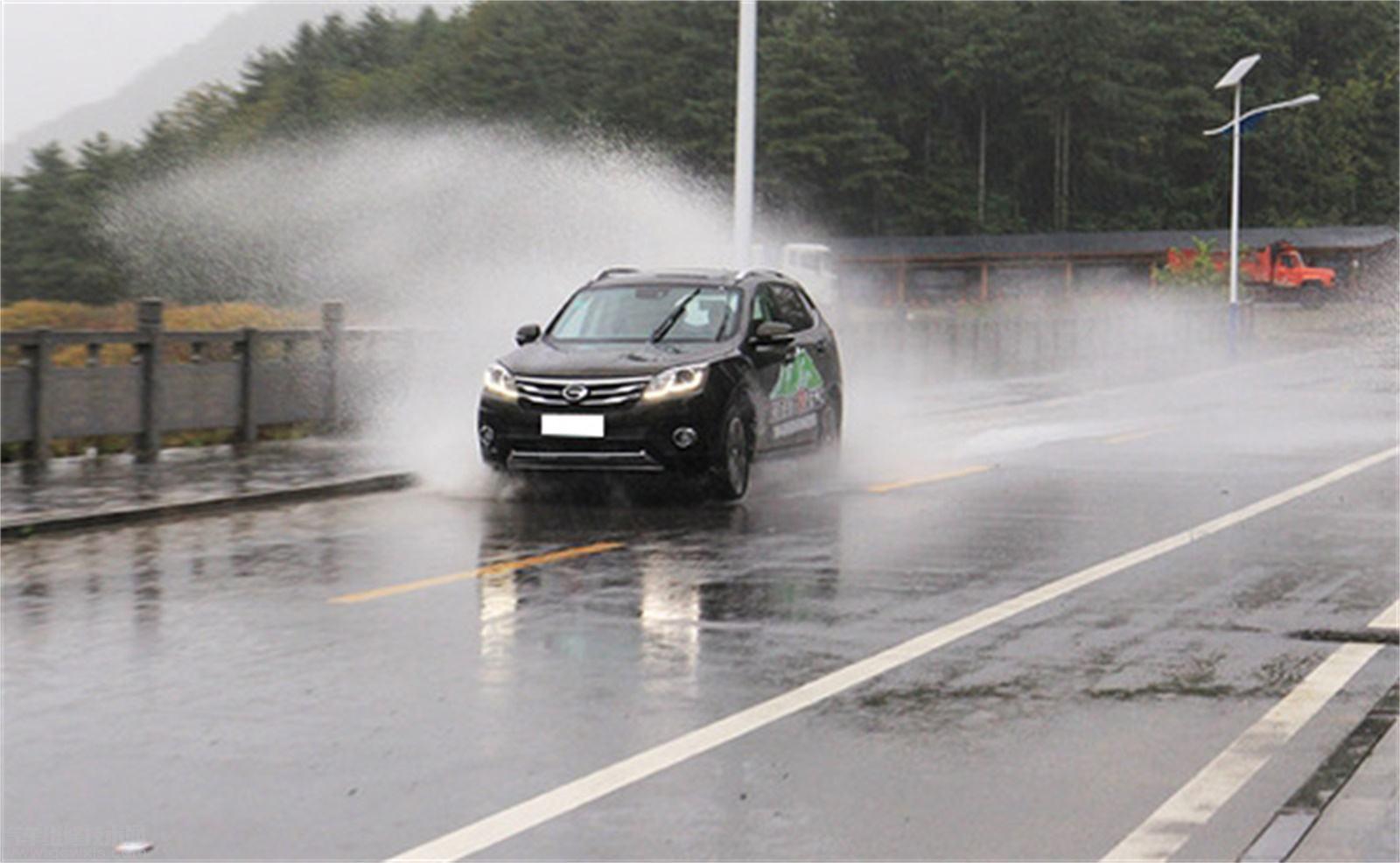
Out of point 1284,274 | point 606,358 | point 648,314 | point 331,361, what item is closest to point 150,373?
point 331,361

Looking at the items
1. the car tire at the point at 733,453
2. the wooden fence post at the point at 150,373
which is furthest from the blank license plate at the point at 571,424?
the wooden fence post at the point at 150,373

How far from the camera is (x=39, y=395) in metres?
19.3

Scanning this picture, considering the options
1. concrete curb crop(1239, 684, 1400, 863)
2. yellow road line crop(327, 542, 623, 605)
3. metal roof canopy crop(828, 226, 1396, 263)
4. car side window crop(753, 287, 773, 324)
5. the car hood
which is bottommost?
concrete curb crop(1239, 684, 1400, 863)

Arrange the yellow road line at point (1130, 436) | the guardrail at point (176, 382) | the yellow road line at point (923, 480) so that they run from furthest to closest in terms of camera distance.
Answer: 1. the yellow road line at point (1130, 436)
2. the guardrail at point (176, 382)
3. the yellow road line at point (923, 480)

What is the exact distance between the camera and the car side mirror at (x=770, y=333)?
17703 mm

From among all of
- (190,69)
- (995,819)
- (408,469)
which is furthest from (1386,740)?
(190,69)

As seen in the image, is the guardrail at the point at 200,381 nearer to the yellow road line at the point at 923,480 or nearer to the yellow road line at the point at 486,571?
the yellow road line at the point at 923,480

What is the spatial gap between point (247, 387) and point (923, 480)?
6.89 m

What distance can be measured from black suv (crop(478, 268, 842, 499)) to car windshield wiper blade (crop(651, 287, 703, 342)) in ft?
0.05

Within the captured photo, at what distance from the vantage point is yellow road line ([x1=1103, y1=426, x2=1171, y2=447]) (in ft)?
81.5

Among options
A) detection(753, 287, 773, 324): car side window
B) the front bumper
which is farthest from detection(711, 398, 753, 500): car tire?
detection(753, 287, 773, 324): car side window

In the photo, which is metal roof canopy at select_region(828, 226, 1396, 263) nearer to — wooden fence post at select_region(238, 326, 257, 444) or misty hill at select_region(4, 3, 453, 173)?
misty hill at select_region(4, 3, 453, 173)

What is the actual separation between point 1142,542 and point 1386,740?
257 inches

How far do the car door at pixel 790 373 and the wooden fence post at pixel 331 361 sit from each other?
20.4 ft
